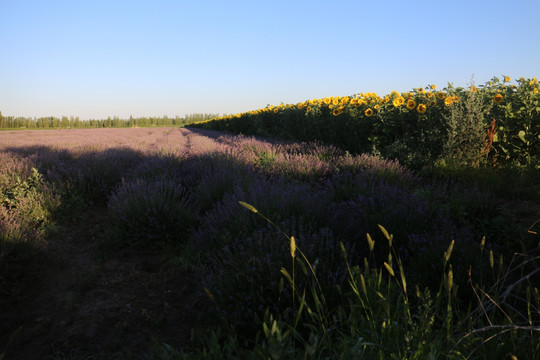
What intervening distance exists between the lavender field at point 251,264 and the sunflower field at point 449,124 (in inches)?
31.2

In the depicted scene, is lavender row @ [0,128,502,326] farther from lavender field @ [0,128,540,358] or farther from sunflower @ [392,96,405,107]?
sunflower @ [392,96,405,107]

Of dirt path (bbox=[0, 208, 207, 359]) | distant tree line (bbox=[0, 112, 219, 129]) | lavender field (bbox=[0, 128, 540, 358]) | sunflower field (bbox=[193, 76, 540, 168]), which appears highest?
distant tree line (bbox=[0, 112, 219, 129])

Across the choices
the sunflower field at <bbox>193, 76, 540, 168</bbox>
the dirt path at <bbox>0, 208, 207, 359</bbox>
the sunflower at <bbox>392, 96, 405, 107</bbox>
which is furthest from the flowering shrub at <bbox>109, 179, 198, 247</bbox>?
the sunflower at <bbox>392, 96, 405, 107</bbox>

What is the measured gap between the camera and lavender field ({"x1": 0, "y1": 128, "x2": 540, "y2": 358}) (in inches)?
64.9

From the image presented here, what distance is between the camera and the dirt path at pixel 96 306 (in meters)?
2.03

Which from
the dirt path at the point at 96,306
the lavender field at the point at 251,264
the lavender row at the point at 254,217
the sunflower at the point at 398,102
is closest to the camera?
the lavender field at the point at 251,264

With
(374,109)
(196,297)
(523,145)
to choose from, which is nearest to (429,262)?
(196,297)

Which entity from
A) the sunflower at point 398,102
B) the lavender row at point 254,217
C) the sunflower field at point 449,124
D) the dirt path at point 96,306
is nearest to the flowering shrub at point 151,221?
the lavender row at point 254,217

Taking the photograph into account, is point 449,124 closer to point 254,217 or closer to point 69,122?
point 254,217

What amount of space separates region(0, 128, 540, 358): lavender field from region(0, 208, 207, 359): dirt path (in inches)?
0.5

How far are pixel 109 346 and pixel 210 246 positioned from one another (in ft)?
3.69

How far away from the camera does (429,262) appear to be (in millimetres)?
2232

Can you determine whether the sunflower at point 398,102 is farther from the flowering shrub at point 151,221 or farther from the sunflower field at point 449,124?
the flowering shrub at point 151,221

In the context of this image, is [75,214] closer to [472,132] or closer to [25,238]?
[25,238]
